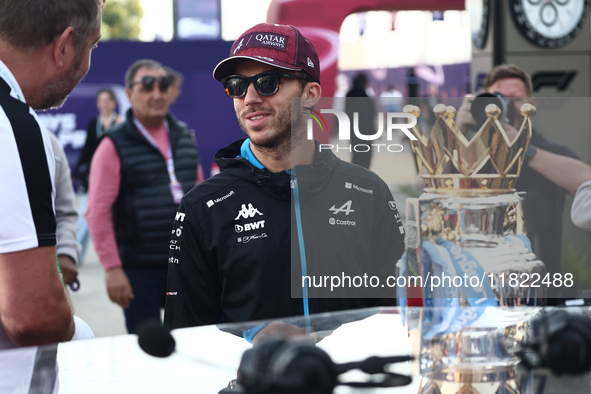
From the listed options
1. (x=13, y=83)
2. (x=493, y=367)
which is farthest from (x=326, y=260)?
(x=13, y=83)

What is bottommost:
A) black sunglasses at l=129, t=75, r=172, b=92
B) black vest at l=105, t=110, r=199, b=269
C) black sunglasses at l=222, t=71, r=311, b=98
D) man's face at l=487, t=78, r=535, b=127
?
black vest at l=105, t=110, r=199, b=269

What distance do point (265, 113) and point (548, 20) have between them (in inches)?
188

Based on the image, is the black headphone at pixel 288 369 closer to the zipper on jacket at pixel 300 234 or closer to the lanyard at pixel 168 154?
the zipper on jacket at pixel 300 234

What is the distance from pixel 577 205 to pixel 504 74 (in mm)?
2160

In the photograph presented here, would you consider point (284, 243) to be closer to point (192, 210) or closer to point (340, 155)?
point (192, 210)

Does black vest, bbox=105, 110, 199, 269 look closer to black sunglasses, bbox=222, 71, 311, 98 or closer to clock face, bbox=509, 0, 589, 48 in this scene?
black sunglasses, bbox=222, 71, 311, 98

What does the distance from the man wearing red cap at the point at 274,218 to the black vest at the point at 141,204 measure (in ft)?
5.49

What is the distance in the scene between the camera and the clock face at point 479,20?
601cm

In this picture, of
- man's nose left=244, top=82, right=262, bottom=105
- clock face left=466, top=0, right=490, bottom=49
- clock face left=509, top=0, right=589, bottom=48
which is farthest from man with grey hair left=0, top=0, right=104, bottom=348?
clock face left=466, top=0, right=490, bottom=49

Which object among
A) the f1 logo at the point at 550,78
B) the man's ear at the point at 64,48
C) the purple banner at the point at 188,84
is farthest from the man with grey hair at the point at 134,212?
the purple banner at the point at 188,84

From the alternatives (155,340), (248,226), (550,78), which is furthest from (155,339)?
(550,78)

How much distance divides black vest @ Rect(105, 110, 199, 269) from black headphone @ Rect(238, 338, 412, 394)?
9.36ft

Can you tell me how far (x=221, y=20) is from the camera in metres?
14.4

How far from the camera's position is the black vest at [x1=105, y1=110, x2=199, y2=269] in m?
3.44
